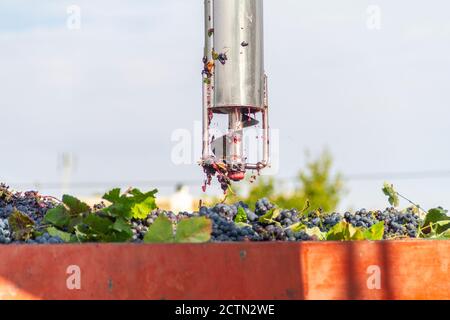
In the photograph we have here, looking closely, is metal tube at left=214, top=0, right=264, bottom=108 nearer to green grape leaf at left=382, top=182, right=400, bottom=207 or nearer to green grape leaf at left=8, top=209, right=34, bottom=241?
green grape leaf at left=382, top=182, right=400, bottom=207

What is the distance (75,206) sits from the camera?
253 cm

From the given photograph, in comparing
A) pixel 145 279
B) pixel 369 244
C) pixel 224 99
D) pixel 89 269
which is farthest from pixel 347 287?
pixel 224 99

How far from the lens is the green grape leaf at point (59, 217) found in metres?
2.54

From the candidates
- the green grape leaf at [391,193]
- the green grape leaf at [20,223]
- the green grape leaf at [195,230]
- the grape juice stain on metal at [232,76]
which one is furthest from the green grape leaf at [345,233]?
the grape juice stain on metal at [232,76]

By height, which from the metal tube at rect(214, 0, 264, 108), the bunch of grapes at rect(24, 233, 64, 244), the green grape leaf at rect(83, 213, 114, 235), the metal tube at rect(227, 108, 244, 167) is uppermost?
the metal tube at rect(214, 0, 264, 108)

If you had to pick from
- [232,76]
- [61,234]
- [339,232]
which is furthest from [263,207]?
[232,76]

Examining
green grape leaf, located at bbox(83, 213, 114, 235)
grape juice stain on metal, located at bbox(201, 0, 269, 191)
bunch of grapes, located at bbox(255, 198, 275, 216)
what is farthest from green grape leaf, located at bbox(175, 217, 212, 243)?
grape juice stain on metal, located at bbox(201, 0, 269, 191)

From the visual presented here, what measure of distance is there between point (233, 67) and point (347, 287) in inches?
143

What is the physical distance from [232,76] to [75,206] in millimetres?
3170

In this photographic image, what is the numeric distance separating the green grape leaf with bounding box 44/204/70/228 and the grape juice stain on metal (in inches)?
118

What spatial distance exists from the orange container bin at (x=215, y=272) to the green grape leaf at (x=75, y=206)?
39 cm

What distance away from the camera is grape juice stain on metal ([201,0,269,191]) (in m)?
5.59

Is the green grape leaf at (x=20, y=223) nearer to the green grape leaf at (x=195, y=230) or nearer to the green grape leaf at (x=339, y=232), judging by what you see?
the green grape leaf at (x=195, y=230)
